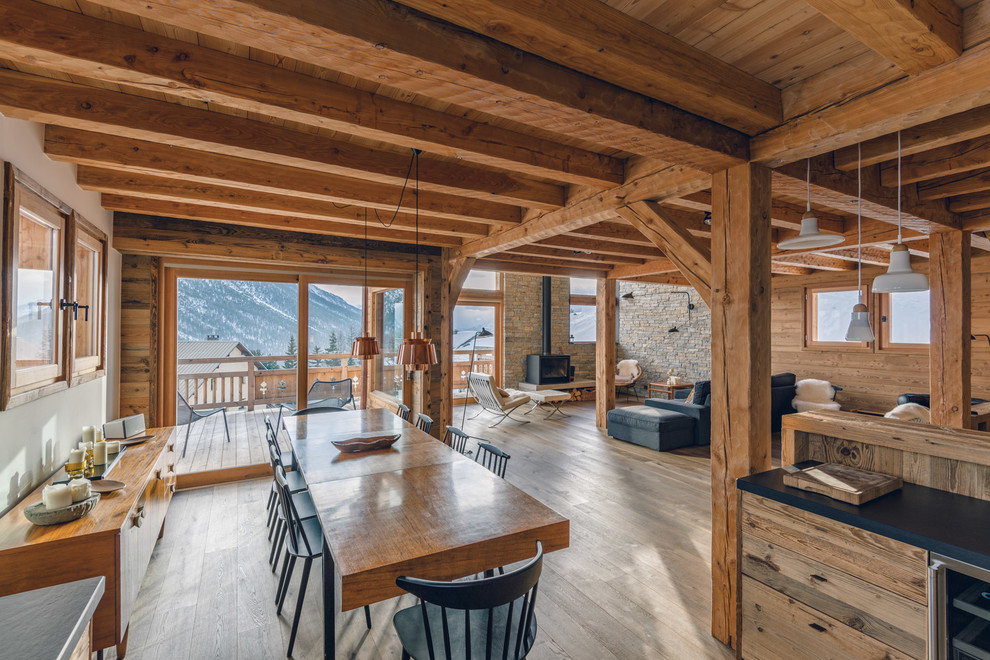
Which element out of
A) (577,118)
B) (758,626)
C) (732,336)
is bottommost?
(758,626)

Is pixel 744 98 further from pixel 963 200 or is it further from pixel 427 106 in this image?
pixel 963 200

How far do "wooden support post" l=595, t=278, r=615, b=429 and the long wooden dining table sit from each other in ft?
14.6

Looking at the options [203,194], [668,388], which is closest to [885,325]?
[668,388]

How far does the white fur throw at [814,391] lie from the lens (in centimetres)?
689

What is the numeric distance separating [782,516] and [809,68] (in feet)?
5.99

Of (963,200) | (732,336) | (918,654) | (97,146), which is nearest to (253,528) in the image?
(97,146)

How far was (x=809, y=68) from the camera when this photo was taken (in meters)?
1.81

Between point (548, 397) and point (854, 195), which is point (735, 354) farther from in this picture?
point (548, 397)

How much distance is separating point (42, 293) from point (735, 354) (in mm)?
3549

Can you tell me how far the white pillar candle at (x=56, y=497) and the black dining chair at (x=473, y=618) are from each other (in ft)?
5.03

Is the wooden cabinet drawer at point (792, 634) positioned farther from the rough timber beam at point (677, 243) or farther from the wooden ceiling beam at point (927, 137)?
the wooden ceiling beam at point (927, 137)

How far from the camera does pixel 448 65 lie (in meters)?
1.40

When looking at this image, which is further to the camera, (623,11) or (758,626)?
(758,626)

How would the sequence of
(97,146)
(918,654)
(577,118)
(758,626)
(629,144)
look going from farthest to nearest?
(97,146), (629,144), (758,626), (577,118), (918,654)
